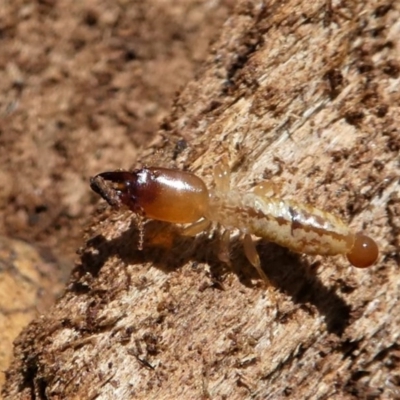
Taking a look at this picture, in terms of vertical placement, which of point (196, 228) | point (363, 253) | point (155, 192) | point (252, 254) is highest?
point (155, 192)

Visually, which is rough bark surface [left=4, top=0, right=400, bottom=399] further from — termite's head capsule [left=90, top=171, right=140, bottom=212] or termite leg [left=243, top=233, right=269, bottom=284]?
termite's head capsule [left=90, top=171, right=140, bottom=212]

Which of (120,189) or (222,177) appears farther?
(222,177)

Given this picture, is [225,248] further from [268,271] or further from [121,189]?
[121,189]

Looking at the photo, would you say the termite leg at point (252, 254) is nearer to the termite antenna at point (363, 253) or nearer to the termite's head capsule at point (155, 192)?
the termite's head capsule at point (155, 192)

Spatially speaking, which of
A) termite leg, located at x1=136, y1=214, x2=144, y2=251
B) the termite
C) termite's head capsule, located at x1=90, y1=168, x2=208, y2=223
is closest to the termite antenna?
the termite

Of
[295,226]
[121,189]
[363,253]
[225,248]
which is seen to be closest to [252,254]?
[225,248]

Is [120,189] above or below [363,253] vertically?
above

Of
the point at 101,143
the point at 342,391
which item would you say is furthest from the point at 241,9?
the point at 342,391
